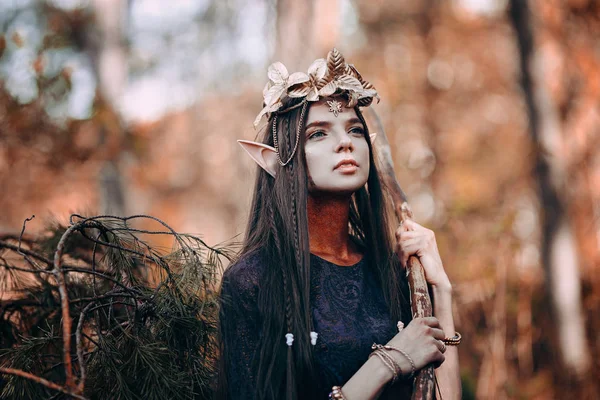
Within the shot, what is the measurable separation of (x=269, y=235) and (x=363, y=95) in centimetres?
65

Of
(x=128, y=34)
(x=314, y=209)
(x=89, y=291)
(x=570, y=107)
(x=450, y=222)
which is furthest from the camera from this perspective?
(x=128, y=34)

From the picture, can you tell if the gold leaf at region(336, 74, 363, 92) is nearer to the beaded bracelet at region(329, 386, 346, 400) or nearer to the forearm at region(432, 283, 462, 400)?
the forearm at region(432, 283, 462, 400)

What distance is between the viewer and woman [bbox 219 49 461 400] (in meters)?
2.20

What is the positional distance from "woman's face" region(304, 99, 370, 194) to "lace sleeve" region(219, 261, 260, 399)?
42 centimetres

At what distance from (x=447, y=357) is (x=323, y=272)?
0.55 metres

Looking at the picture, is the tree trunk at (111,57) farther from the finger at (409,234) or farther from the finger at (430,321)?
the finger at (430,321)

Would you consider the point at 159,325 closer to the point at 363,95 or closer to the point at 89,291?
the point at 89,291

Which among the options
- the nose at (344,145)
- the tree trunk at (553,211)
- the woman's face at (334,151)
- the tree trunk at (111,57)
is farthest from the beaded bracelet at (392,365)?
the tree trunk at (111,57)

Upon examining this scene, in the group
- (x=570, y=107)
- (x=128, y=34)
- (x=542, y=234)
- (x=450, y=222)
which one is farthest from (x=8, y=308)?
(x=128, y=34)

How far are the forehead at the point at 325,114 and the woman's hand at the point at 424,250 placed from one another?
48 centimetres

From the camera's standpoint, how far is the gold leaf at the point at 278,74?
2637mm

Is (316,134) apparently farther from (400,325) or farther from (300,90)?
(400,325)

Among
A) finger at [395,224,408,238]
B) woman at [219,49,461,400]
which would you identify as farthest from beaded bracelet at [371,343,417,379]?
finger at [395,224,408,238]

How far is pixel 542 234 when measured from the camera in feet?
22.5
